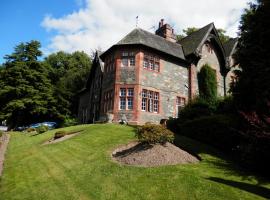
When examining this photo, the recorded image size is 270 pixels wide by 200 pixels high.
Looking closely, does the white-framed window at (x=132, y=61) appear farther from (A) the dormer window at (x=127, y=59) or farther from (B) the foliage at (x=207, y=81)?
(B) the foliage at (x=207, y=81)

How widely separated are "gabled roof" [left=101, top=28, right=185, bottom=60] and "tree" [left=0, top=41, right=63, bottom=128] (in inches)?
895

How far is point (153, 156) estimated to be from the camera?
13.1 metres

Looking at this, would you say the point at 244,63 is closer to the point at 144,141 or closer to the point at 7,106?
the point at 144,141

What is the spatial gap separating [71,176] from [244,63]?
11400 millimetres

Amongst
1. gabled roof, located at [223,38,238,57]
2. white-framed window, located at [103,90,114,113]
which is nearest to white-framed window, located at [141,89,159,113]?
white-framed window, located at [103,90,114,113]

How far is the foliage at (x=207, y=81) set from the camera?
103 ft

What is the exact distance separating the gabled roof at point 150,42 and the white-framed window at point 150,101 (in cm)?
470

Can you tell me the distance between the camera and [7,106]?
43.0m

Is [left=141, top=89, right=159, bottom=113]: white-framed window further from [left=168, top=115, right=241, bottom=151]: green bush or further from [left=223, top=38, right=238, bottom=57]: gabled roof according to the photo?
[left=223, top=38, right=238, bottom=57]: gabled roof

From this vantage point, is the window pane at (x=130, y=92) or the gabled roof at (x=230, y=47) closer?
the window pane at (x=130, y=92)

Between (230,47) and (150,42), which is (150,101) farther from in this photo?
(230,47)

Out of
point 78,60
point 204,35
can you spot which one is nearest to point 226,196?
point 204,35

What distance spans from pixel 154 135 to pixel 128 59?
51.4ft

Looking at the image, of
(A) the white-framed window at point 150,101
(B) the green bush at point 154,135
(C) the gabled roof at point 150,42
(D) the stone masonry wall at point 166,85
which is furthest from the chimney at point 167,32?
(B) the green bush at point 154,135
